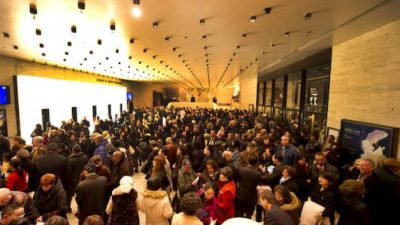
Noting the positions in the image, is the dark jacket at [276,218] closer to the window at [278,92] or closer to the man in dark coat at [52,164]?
the man in dark coat at [52,164]

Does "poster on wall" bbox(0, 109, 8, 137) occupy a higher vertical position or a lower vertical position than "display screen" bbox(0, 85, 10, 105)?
lower

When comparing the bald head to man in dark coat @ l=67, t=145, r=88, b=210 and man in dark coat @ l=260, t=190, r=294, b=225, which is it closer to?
man in dark coat @ l=67, t=145, r=88, b=210

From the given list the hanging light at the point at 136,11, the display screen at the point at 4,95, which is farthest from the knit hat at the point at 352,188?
the display screen at the point at 4,95

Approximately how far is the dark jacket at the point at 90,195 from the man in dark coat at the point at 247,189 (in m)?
2.08

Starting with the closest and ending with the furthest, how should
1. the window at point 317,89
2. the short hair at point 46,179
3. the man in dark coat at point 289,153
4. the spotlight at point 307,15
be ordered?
the short hair at point 46,179 → the spotlight at point 307,15 → the man in dark coat at point 289,153 → the window at point 317,89

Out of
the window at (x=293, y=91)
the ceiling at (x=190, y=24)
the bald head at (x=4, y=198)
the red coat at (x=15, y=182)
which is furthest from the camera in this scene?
the window at (x=293, y=91)

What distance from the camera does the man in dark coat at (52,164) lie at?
4.27 m

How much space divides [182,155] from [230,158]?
104 centimetres

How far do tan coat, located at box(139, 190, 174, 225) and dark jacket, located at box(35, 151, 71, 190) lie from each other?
2147 millimetres

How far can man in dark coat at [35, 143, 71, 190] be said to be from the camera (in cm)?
427

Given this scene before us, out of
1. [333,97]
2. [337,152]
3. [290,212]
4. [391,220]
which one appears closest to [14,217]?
[290,212]

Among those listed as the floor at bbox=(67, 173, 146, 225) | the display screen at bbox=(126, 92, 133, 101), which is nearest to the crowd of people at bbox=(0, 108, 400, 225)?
the floor at bbox=(67, 173, 146, 225)

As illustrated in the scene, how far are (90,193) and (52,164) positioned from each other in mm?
1417

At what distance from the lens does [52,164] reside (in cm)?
436
